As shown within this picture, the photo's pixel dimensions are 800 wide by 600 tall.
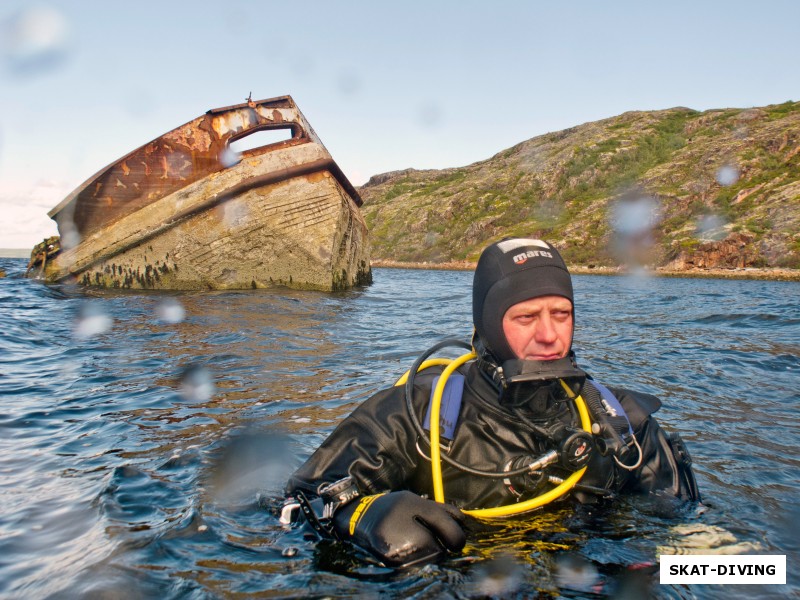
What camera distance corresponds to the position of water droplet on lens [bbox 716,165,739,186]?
4962 cm

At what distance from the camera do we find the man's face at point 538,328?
2.74 m

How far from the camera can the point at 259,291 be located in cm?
1380

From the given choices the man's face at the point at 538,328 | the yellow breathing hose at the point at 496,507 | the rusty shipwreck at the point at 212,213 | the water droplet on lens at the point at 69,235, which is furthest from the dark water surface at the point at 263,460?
the water droplet on lens at the point at 69,235

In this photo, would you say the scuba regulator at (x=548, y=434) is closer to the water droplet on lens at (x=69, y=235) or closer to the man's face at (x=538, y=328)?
the man's face at (x=538, y=328)

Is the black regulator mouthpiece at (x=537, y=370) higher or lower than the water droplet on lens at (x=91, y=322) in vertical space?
higher

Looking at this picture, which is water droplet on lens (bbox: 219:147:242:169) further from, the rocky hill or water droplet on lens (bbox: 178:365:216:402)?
the rocky hill

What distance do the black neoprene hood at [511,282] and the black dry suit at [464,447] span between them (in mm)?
222

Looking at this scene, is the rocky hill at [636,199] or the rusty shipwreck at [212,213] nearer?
the rusty shipwreck at [212,213]

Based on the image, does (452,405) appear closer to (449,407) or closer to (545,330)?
(449,407)

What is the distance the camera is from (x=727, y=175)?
166ft

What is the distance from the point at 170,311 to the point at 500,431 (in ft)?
29.2

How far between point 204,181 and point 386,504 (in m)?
11.9

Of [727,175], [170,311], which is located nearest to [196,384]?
[170,311]

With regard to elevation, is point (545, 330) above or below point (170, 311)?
above
